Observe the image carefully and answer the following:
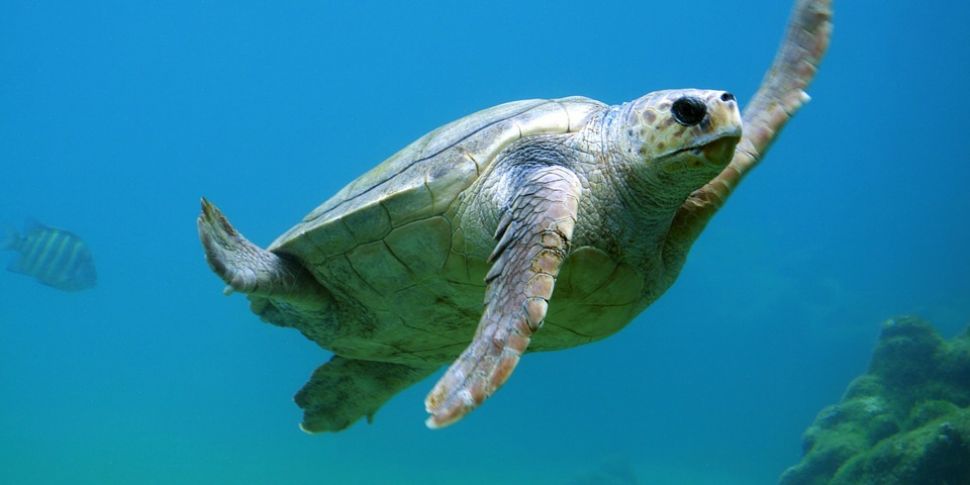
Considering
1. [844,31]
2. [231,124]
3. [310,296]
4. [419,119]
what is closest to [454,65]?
[419,119]

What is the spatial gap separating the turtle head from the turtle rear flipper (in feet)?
8.38

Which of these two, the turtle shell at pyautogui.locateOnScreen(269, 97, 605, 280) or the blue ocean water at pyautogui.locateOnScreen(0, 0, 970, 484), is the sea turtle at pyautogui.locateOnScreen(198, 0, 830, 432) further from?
the blue ocean water at pyautogui.locateOnScreen(0, 0, 970, 484)

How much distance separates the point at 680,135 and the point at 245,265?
2.30 meters

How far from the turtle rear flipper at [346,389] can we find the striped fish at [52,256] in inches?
336

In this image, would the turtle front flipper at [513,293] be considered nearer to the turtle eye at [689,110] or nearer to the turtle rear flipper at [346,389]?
the turtle eye at [689,110]

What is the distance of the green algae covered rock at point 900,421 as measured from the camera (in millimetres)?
7230

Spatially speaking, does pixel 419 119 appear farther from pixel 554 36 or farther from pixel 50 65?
pixel 50 65

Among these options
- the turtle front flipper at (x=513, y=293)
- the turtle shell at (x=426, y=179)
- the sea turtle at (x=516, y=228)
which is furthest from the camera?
the turtle shell at (x=426, y=179)

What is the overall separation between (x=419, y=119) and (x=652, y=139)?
60.0 metres

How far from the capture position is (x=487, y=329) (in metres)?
2.05

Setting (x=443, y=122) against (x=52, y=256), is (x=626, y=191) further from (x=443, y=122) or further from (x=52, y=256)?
(x=443, y=122)

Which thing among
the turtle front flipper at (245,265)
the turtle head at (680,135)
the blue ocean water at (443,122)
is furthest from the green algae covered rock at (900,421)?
the blue ocean water at (443,122)

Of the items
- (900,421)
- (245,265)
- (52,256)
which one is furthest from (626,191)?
(52,256)

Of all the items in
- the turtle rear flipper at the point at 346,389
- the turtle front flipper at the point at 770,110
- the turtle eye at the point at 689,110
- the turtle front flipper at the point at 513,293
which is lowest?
the turtle front flipper at the point at 513,293
